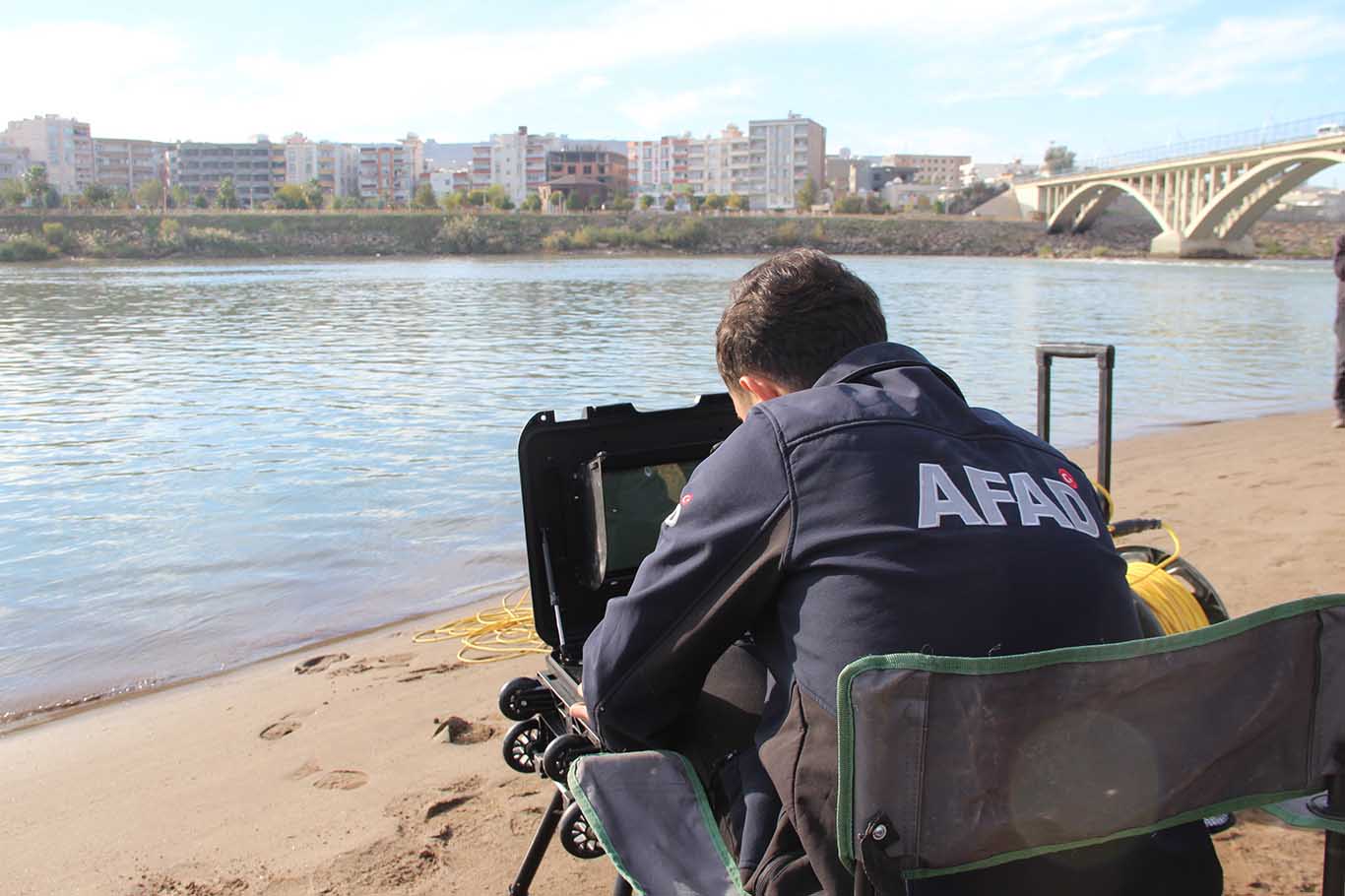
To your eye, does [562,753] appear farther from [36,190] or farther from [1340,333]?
[36,190]

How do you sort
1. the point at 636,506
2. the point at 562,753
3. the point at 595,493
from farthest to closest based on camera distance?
1. the point at 636,506
2. the point at 595,493
3. the point at 562,753

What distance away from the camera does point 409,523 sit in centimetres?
757

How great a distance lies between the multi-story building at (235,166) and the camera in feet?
549

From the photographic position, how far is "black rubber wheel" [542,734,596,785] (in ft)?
6.76

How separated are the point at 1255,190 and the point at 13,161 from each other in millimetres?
169002

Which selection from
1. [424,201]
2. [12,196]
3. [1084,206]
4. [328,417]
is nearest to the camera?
[328,417]

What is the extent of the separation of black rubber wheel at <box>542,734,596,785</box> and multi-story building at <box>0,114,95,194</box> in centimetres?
19752

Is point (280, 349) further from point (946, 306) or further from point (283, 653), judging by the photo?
point (946, 306)

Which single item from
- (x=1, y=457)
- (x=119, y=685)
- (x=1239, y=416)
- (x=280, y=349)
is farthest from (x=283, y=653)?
(x=280, y=349)

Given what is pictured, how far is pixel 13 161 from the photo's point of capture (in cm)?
17025

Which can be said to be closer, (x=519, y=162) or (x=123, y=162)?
(x=519, y=162)

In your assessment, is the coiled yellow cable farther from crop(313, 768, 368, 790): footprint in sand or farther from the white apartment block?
the white apartment block

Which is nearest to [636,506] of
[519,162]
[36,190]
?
[36,190]

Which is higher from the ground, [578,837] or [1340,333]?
[1340,333]
